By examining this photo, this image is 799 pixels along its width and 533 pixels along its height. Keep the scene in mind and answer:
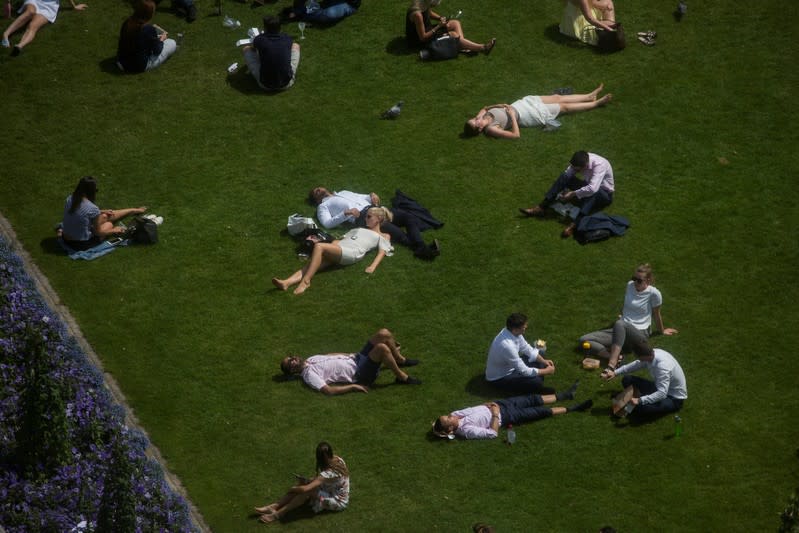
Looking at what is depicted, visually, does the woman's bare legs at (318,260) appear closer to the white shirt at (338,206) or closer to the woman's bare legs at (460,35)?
the white shirt at (338,206)

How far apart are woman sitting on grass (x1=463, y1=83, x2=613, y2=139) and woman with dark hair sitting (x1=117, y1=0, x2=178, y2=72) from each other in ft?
→ 20.9

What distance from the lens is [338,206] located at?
61.9 ft

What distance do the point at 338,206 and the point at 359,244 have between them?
3.20 ft

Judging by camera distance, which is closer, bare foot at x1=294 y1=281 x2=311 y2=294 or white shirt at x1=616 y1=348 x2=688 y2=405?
white shirt at x1=616 y1=348 x2=688 y2=405

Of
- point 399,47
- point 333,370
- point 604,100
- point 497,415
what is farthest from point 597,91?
point 333,370

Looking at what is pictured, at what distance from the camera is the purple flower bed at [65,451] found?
13.4m

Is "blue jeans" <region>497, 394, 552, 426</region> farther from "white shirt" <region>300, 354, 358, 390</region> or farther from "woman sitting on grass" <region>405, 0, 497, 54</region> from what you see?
"woman sitting on grass" <region>405, 0, 497, 54</region>

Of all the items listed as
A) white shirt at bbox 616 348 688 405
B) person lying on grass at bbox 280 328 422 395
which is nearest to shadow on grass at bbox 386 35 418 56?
person lying on grass at bbox 280 328 422 395

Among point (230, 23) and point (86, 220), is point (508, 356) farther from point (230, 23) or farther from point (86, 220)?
point (230, 23)

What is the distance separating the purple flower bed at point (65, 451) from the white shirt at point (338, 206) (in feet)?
15.9

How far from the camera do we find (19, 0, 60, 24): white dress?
22.8 m

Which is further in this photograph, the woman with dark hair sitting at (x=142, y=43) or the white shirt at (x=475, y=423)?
the woman with dark hair sitting at (x=142, y=43)

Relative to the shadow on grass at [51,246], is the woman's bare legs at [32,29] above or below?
above

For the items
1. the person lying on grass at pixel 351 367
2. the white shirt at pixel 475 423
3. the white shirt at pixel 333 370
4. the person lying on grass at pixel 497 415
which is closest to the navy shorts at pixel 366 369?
the person lying on grass at pixel 351 367
